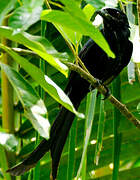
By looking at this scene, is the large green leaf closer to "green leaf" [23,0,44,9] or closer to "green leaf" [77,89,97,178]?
"green leaf" [23,0,44,9]

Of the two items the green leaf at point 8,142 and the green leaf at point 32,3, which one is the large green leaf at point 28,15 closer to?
the green leaf at point 32,3

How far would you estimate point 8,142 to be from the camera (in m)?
0.79

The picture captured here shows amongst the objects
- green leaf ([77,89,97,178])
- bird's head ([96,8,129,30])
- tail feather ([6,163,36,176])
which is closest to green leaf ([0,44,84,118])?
green leaf ([77,89,97,178])

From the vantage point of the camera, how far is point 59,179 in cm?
197

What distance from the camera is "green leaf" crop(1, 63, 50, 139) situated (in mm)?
755

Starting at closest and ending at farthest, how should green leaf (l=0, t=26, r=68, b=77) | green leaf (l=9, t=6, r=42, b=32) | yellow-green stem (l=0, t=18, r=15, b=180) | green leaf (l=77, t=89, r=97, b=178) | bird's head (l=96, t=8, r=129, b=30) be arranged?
green leaf (l=9, t=6, r=42, b=32), green leaf (l=0, t=26, r=68, b=77), green leaf (l=77, t=89, r=97, b=178), yellow-green stem (l=0, t=18, r=15, b=180), bird's head (l=96, t=8, r=129, b=30)

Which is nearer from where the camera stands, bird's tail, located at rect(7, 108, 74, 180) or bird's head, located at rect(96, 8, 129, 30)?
bird's tail, located at rect(7, 108, 74, 180)

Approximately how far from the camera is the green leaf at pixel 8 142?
2.50ft

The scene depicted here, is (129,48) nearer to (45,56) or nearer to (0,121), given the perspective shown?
(0,121)

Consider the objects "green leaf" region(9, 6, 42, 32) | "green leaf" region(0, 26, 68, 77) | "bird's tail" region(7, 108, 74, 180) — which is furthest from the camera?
"bird's tail" region(7, 108, 74, 180)

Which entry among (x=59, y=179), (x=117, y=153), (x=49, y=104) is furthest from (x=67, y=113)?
(x=117, y=153)

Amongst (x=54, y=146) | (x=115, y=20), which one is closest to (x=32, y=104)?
(x=54, y=146)

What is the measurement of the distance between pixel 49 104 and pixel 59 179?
1.36ft

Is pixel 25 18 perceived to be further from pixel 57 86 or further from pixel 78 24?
pixel 57 86
